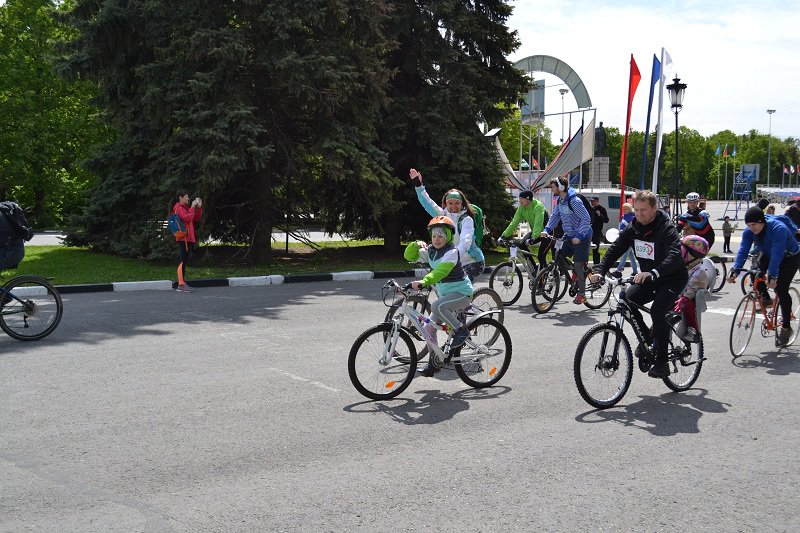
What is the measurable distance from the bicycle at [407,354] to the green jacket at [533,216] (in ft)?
17.9

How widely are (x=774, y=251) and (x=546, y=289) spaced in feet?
13.8

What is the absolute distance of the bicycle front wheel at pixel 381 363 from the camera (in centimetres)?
643

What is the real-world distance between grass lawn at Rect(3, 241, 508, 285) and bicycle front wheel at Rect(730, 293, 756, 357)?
34.5ft

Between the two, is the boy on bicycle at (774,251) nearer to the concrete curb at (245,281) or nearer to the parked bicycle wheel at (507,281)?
the parked bicycle wheel at (507,281)

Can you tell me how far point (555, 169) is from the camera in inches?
1321

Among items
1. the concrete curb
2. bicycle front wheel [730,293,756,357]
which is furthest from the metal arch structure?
bicycle front wheel [730,293,756,357]

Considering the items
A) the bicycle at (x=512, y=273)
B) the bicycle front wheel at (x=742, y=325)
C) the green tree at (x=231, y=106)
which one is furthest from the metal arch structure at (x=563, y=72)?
the bicycle front wheel at (x=742, y=325)

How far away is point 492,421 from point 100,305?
8.06 meters

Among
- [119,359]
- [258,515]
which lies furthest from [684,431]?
[119,359]

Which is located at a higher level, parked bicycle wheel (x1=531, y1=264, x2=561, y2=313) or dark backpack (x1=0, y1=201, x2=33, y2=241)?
dark backpack (x1=0, y1=201, x2=33, y2=241)

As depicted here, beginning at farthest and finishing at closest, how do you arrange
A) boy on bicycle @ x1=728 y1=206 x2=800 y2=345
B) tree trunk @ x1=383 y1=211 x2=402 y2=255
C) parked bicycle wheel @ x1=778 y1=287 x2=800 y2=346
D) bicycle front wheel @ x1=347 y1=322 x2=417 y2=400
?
1. tree trunk @ x1=383 y1=211 x2=402 y2=255
2. parked bicycle wheel @ x1=778 y1=287 x2=800 y2=346
3. boy on bicycle @ x1=728 y1=206 x2=800 y2=345
4. bicycle front wheel @ x1=347 y1=322 x2=417 y2=400

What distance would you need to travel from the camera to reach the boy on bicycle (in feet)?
27.5

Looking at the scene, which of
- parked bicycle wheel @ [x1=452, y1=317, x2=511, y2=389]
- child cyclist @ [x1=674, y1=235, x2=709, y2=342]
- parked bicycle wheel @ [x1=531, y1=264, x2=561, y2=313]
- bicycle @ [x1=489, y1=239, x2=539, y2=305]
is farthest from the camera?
bicycle @ [x1=489, y1=239, x2=539, y2=305]

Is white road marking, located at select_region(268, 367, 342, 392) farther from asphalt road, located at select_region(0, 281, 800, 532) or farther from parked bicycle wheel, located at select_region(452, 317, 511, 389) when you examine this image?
parked bicycle wheel, located at select_region(452, 317, 511, 389)
